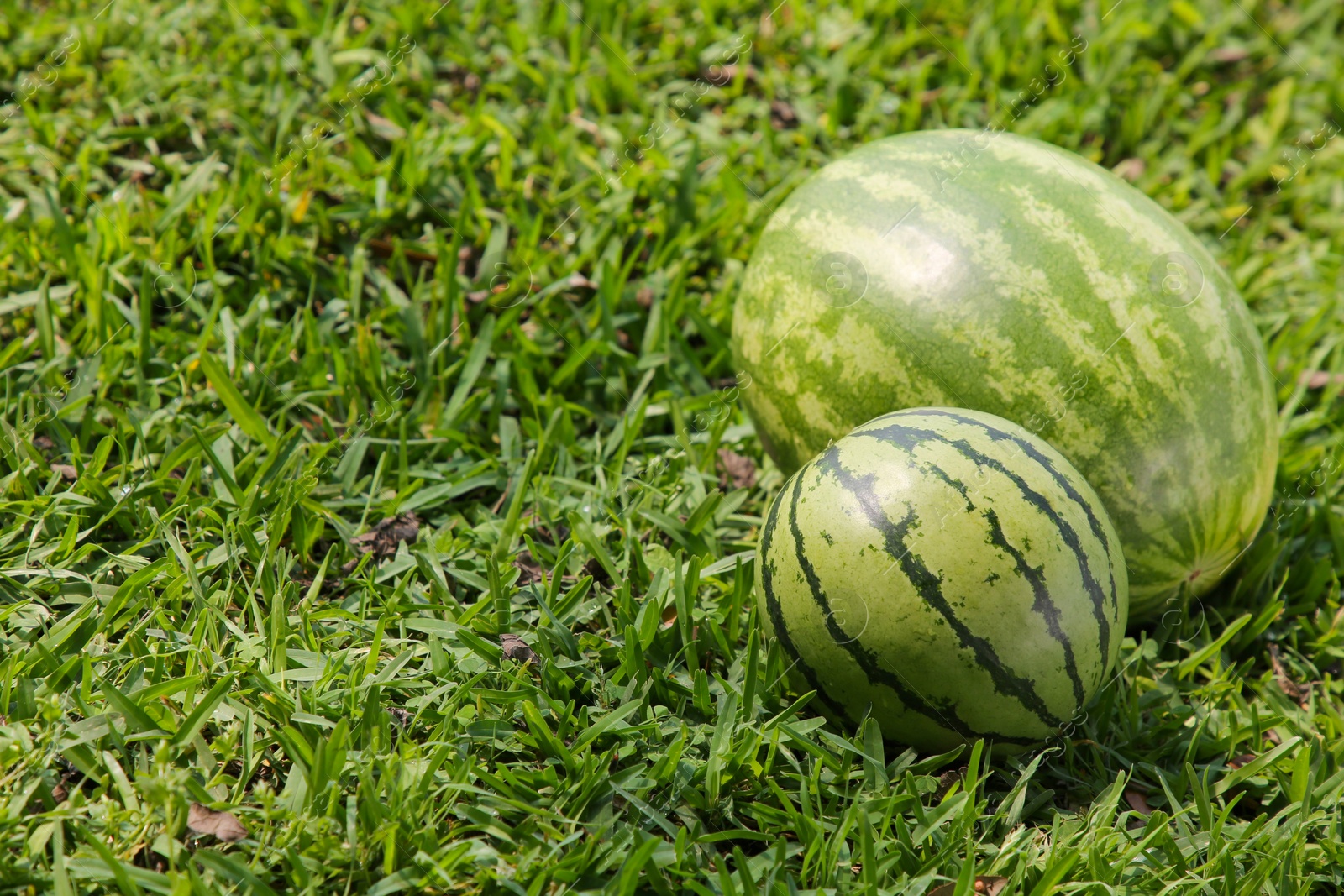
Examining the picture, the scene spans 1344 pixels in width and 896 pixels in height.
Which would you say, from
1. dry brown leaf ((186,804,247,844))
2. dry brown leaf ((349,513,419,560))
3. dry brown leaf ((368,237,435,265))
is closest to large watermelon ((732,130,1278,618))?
dry brown leaf ((349,513,419,560))

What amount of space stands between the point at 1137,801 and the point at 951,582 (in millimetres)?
897

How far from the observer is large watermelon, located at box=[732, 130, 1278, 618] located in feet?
7.90

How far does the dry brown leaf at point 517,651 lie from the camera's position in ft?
8.17

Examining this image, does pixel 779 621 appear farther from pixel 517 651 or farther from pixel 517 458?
pixel 517 458

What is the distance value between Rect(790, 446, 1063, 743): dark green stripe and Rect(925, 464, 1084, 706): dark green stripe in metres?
0.11

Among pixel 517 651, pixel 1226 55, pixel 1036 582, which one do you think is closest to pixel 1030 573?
pixel 1036 582

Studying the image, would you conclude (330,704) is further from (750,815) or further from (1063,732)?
(1063,732)

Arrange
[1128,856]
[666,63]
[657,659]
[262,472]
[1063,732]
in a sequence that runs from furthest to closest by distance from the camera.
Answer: [666,63] → [262,472] → [657,659] → [1063,732] → [1128,856]

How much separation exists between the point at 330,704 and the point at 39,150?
100 inches

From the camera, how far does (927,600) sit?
2094 mm

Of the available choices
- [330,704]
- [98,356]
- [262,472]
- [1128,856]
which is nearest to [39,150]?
[98,356]

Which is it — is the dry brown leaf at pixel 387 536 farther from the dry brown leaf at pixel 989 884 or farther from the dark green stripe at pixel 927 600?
the dry brown leaf at pixel 989 884

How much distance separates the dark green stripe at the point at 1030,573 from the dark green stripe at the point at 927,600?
0.35 feet

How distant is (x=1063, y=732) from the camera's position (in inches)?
93.0
